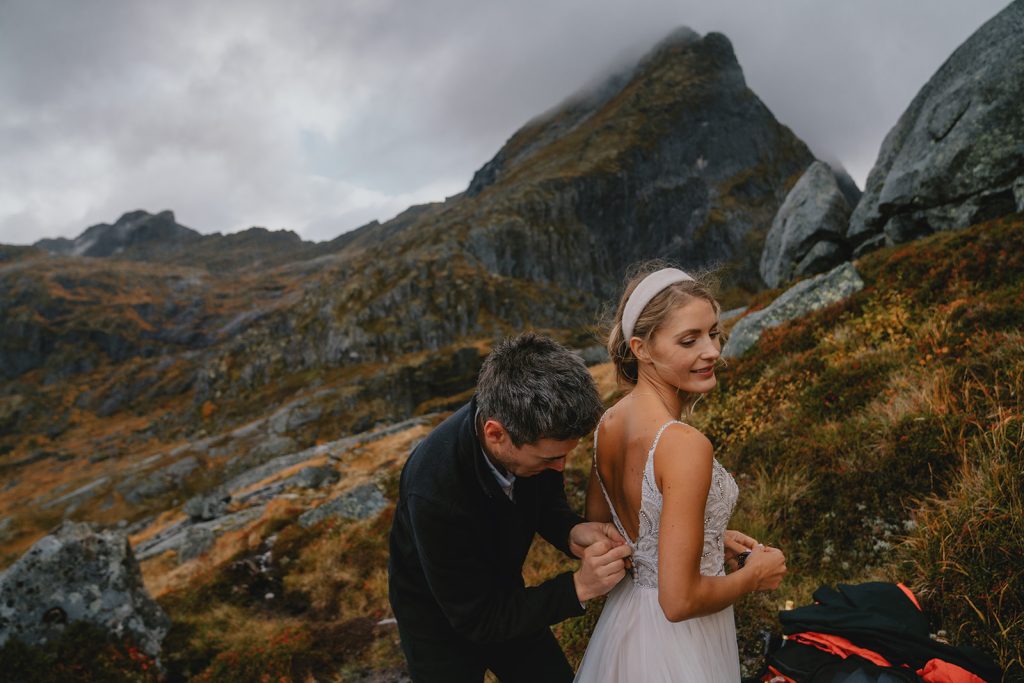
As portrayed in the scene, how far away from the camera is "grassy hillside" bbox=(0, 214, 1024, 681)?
3.98 m

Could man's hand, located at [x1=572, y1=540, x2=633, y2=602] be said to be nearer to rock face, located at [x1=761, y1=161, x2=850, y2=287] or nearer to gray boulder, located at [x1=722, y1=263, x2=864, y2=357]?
gray boulder, located at [x1=722, y1=263, x2=864, y2=357]

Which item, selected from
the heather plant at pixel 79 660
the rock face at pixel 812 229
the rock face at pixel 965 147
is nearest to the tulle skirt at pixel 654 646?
the heather plant at pixel 79 660

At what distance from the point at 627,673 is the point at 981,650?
251cm

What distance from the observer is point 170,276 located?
510ft

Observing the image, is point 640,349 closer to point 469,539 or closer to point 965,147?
point 469,539

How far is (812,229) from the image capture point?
20625 mm

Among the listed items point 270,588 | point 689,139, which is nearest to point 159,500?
point 270,588

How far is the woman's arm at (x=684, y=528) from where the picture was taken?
6.85 ft

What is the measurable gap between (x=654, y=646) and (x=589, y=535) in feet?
2.03

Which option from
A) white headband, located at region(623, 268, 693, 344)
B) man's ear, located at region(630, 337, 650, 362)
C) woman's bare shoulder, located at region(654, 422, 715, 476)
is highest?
white headband, located at region(623, 268, 693, 344)

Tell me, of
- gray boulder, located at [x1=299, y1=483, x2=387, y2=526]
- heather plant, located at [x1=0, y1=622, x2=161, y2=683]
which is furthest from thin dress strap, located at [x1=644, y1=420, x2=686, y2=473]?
gray boulder, located at [x1=299, y1=483, x2=387, y2=526]

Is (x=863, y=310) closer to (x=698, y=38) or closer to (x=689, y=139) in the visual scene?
(x=689, y=139)

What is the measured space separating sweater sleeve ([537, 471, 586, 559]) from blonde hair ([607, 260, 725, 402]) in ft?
2.63

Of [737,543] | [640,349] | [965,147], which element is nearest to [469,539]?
[640,349]
